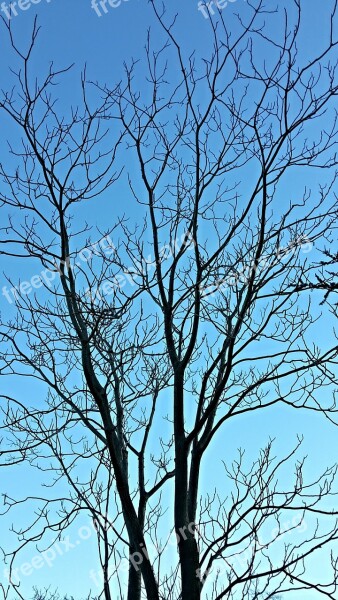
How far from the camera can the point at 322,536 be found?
4430 mm

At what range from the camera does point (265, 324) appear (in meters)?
4.50

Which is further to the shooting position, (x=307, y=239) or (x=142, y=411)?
(x=142, y=411)

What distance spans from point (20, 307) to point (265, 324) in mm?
1635

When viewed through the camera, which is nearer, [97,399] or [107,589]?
[97,399]

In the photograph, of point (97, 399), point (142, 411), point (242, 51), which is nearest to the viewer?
point (97, 399)

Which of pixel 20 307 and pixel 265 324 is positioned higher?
pixel 20 307

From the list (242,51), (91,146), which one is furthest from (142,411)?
(242,51)

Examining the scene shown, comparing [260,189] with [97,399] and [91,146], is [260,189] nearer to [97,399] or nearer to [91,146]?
[91,146]

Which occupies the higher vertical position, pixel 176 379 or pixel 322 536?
pixel 176 379

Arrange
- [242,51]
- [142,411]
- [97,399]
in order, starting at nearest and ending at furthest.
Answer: [97,399] → [242,51] → [142,411]

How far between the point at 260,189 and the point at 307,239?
0.48 m

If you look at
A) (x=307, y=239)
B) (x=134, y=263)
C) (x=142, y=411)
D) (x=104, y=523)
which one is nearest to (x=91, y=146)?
(x=134, y=263)

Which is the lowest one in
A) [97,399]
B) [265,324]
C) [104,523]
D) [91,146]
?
[104,523]

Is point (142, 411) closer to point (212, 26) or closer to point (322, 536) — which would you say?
point (322, 536)
